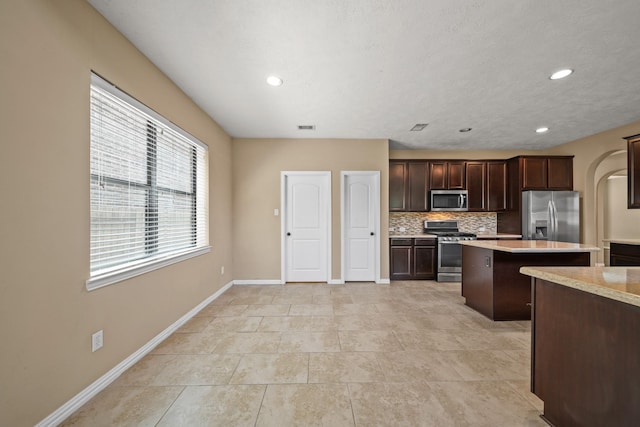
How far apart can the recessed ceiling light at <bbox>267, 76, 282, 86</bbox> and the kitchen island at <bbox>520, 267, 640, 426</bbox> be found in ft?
8.58

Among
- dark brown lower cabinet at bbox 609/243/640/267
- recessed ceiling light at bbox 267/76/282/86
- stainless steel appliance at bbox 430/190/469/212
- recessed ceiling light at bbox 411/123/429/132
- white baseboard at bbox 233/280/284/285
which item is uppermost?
recessed ceiling light at bbox 411/123/429/132

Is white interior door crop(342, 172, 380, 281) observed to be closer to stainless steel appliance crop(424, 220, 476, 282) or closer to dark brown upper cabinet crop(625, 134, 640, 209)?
stainless steel appliance crop(424, 220, 476, 282)

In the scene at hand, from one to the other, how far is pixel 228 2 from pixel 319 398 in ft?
8.74

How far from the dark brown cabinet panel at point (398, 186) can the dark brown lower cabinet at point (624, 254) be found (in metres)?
3.11

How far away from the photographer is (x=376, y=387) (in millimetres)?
1795

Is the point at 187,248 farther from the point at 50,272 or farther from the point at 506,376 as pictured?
the point at 506,376

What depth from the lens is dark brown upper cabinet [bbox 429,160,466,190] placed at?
5.19m

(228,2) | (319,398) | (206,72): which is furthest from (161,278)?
(228,2)

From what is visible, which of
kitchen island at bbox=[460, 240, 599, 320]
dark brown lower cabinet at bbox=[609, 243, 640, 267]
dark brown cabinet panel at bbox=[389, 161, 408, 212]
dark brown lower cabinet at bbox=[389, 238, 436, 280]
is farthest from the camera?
dark brown cabinet panel at bbox=[389, 161, 408, 212]

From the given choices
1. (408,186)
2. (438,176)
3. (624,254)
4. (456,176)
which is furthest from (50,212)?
(624,254)

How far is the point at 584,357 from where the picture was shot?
1.25 metres

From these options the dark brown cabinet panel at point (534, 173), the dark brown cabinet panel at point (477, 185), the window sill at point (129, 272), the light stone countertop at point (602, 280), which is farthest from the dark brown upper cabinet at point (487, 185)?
the window sill at point (129, 272)

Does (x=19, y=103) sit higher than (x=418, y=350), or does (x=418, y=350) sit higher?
(x=19, y=103)

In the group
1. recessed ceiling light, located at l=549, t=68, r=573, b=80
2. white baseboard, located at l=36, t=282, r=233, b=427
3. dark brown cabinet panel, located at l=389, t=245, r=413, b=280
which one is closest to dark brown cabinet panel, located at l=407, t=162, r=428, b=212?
dark brown cabinet panel, located at l=389, t=245, r=413, b=280
